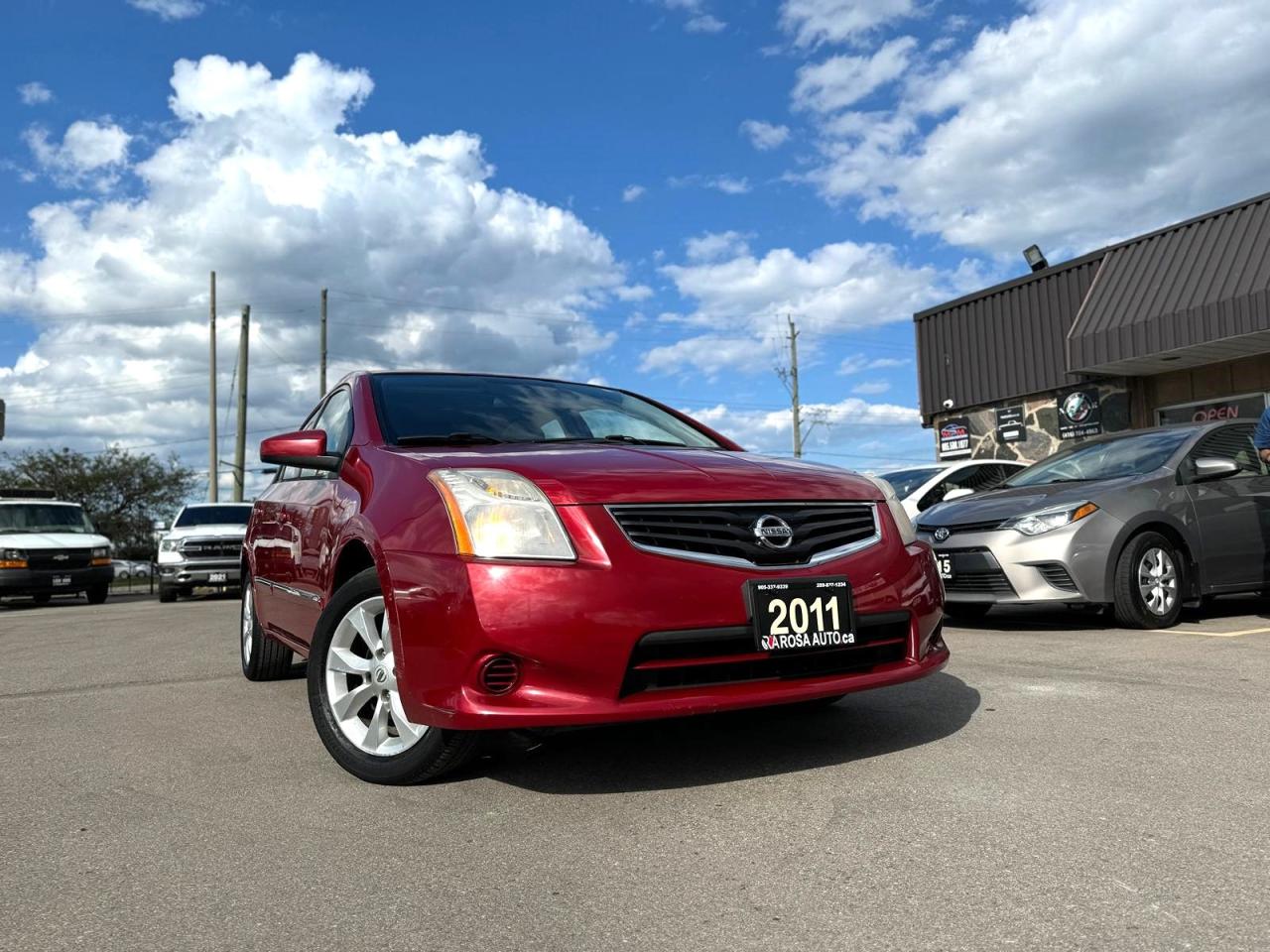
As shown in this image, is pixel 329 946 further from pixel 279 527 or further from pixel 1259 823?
pixel 279 527

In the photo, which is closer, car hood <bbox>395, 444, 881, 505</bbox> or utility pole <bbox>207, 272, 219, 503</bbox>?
car hood <bbox>395, 444, 881, 505</bbox>

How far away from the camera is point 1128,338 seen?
14477 mm

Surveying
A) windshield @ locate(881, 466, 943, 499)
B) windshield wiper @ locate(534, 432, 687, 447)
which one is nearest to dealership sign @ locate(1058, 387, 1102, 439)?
windshield @ locate(881, 466, 943, 499)

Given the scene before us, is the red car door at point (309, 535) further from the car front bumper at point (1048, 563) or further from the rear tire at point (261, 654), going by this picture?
the car front bumper at point (1048, 563)

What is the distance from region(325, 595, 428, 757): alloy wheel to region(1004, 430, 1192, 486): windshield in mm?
5524

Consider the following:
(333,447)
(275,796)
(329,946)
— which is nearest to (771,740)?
(275,796)

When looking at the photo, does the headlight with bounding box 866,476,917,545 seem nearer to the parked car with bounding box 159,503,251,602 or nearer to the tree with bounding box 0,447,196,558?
the parked car with bounding box 159,503,251,602

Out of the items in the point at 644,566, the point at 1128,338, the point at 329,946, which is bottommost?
the point at 329,946

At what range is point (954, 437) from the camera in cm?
1928

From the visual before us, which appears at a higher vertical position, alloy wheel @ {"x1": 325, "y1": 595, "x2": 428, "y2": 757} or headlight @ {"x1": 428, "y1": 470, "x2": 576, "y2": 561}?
headlight @ {"x1": 428, "y1": 470, "x2": 576, "y2": 561}

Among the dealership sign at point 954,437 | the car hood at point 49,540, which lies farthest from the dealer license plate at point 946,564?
the car hood at point 49,540

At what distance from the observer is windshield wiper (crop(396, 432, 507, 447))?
12.4 ft

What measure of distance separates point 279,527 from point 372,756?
6.33 ft

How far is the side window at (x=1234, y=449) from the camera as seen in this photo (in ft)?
23.6
